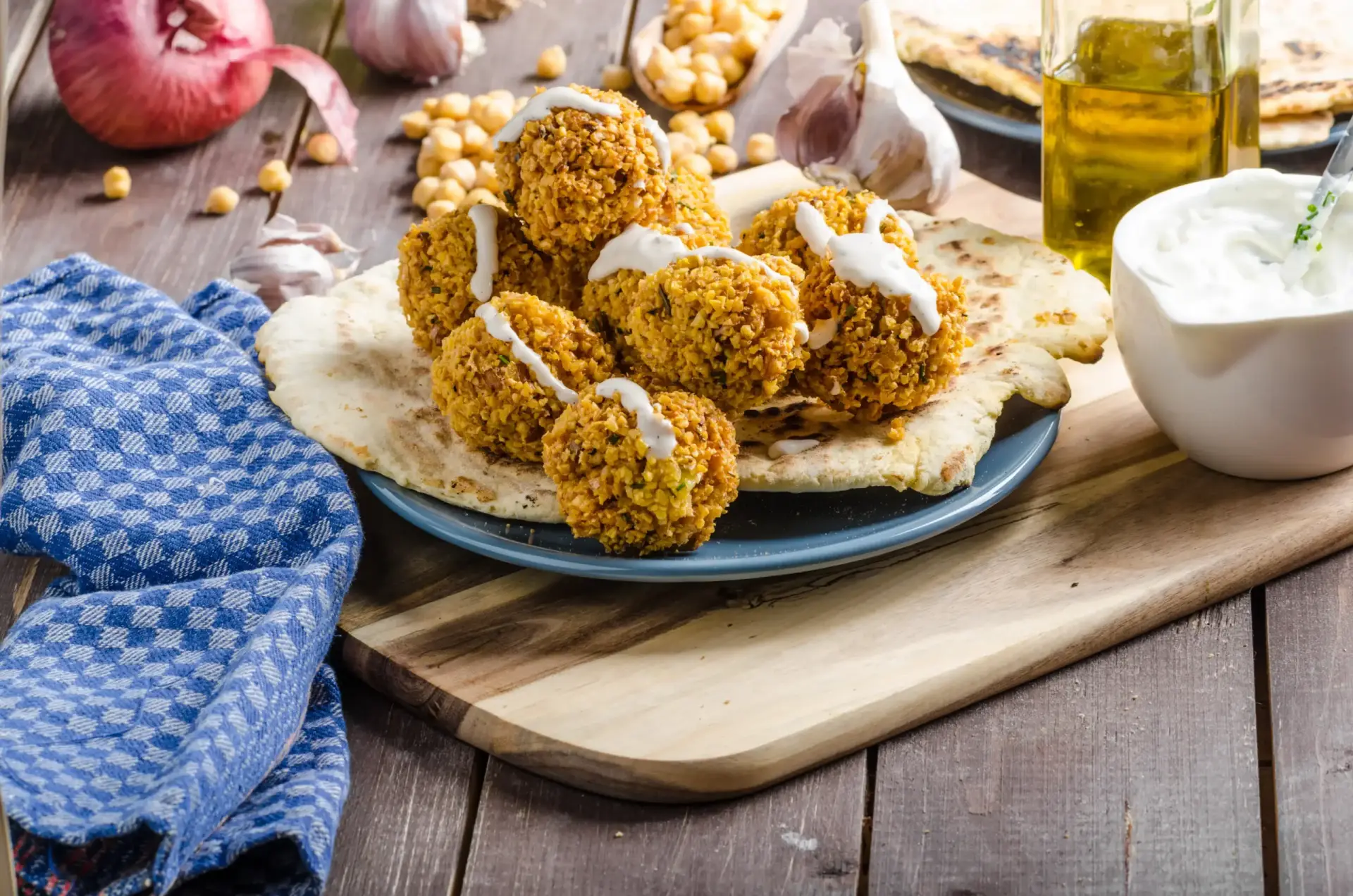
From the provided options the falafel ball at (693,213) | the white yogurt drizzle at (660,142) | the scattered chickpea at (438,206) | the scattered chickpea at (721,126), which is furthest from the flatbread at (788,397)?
the scattered chickpea at (721,126)

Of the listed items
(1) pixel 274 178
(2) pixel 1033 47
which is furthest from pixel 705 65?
(1) pixel 274 178

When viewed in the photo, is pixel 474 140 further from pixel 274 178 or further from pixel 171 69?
pixel 171 69

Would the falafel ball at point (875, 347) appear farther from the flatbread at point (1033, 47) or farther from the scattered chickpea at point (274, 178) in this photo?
the scattered chickpea at point (274, 178)

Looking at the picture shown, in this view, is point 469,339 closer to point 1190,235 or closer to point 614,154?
point 614,154

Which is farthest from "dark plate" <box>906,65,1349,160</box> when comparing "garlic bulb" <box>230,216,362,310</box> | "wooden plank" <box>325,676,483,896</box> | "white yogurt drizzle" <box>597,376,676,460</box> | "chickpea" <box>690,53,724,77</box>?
"wooden plank" <box>325,676,483,896</box>

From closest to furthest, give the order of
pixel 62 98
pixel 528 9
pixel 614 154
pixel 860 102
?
pixel 614 154 < pixel 860 102 < pixel 62 98 < pixel 528 9

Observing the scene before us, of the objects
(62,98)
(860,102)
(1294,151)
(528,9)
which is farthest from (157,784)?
(528,9)
